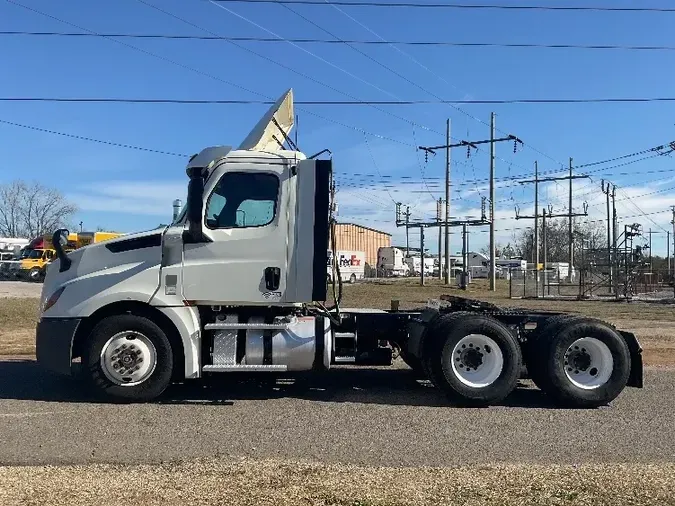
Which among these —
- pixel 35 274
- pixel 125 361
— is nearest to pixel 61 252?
pixel 125 361

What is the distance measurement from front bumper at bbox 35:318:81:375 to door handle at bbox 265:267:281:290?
2.24 m

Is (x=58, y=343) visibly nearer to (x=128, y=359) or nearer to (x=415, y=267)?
(x=128, y=359)

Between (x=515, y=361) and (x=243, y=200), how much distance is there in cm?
384

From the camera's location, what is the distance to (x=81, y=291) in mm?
8383

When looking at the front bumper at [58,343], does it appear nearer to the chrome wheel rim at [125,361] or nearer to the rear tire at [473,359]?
the chrome wheel rim at [125,361]

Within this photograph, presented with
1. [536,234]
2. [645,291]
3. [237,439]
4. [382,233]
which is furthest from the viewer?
[382,233]

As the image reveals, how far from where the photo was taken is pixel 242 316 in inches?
349

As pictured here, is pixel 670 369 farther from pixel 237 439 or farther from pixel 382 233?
pixel 382 233

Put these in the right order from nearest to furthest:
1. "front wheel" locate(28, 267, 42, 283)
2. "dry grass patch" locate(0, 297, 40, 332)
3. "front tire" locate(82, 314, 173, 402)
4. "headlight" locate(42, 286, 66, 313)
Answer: "front tire" locate(82, 314, 173, 402) → "headlight" locate(42, 286, 66, 313) → "dry grass patch" locate(0, 297, 40, 332) → "front wheel" locate(28, 267, 42, 283)

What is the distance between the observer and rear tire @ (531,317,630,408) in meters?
8.63

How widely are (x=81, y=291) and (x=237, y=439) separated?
2.90 metres

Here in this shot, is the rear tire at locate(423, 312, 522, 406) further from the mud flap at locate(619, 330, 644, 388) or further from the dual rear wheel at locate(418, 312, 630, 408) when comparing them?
the mud flap at locate(619, 330, 644, 388)

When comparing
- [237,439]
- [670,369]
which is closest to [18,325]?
[237,439]

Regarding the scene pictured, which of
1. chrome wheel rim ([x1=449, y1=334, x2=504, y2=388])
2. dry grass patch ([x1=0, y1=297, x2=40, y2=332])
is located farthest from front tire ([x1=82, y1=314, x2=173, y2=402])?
dry grass patch ([x1=0, y1=297, x2=40, y2=332])
